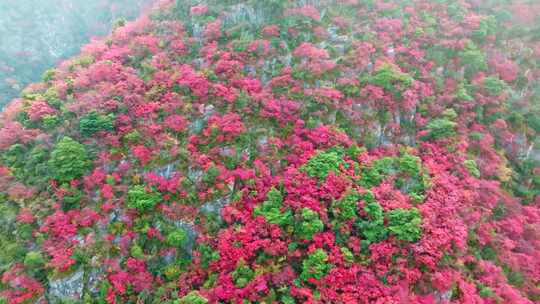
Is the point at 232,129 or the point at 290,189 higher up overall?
the point at 232,129

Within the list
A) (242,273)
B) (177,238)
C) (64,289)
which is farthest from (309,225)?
(64,289)

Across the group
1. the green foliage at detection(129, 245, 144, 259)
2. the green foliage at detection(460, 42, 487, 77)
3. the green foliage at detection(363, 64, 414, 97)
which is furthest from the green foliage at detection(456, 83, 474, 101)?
the green foliage at detection(129, 245, 144, 259)

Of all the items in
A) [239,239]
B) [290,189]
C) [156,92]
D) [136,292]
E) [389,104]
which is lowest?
[136,292]

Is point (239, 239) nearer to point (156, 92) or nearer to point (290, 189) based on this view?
point (290, 189)

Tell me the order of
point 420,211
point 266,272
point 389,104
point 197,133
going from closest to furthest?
point 266,272 → point 420,211 → point 197,133 → point 389,104

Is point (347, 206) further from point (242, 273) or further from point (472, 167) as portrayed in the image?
point (472, 167)

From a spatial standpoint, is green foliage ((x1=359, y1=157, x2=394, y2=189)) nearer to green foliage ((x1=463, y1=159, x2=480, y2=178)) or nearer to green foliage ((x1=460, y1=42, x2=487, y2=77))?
green foliage ((x1=463, y1=159, x2=480, y2=178))

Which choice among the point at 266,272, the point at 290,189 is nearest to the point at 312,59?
the point at 290,189
